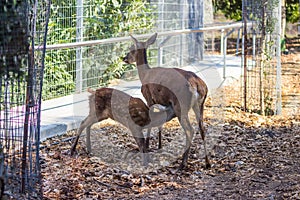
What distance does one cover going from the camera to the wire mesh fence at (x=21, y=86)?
422 cm

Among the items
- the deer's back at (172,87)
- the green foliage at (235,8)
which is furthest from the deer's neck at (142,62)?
the green foliage at (235,8)

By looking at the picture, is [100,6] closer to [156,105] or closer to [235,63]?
[156,105]

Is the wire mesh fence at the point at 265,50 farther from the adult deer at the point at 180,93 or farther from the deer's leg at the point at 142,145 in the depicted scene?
the deer's leg at the point at 142,145

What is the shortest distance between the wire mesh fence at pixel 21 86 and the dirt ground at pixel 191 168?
550 mm

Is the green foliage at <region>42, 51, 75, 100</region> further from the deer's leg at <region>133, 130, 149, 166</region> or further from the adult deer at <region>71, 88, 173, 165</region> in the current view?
the deer's leg at <region>133, 130, 149, 166</region>

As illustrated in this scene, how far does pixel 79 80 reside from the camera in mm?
9492

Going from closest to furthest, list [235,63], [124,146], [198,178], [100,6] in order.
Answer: [198,178]
[124,146]
[100,6]
[235,63]

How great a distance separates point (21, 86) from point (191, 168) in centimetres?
Result: 234

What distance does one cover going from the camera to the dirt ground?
18.4ft

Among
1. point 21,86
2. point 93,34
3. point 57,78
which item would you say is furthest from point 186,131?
point 93,34

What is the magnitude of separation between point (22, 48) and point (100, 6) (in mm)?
5875

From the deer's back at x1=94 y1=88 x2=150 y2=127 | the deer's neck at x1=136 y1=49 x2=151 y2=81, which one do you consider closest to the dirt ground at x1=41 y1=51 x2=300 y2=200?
the deer's back at x1=94 y1=88 x2=150 y2=127

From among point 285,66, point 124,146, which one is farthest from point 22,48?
point 285,66

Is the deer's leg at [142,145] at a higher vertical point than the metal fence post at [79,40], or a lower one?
lower
